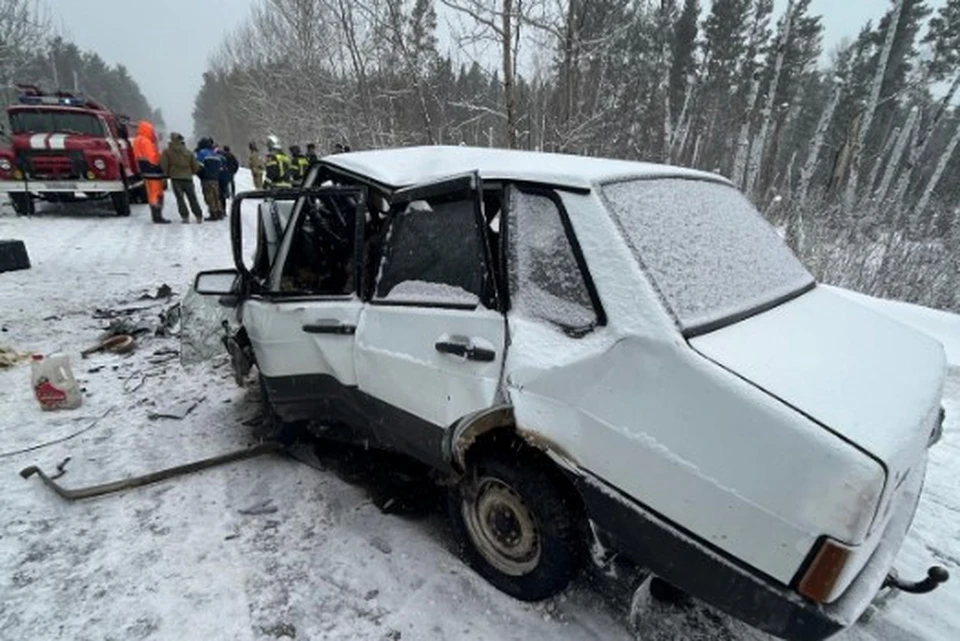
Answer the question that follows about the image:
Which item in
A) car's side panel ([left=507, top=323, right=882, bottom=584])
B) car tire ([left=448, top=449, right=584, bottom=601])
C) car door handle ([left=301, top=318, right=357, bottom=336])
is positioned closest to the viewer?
car's side panel ([left=507, top=323, right=882, bottom=584])

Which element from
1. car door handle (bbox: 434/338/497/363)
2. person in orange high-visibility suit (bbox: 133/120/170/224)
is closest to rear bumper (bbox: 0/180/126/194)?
person in orange high-visibility suit (bbox: 133/120/170/224)

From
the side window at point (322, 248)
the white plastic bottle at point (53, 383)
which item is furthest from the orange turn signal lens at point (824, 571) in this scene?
the white plastic bottle at point (53, 383)

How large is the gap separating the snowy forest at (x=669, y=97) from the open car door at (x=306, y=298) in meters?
4.74

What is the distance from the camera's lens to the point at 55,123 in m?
11.0

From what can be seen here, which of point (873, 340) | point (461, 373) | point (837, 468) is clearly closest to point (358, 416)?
point (461, 373)

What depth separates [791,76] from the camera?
28.8 metres

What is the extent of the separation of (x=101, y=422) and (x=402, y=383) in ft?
9.17

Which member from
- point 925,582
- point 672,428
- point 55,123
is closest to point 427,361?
point 672,428

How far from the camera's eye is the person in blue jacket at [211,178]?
11422 millimetres

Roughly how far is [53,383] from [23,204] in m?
10.3

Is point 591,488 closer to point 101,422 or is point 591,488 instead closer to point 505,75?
point 101,422

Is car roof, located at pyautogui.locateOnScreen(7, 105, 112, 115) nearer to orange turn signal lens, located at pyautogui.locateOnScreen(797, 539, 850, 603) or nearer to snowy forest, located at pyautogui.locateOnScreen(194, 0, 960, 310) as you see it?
snowy forest, located at pyautogui.locateOnScreen(194, 0, 960, 310)

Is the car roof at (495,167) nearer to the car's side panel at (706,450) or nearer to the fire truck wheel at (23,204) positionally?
the car's side panel at (706,450)

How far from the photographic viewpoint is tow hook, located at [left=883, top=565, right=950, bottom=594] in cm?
163
